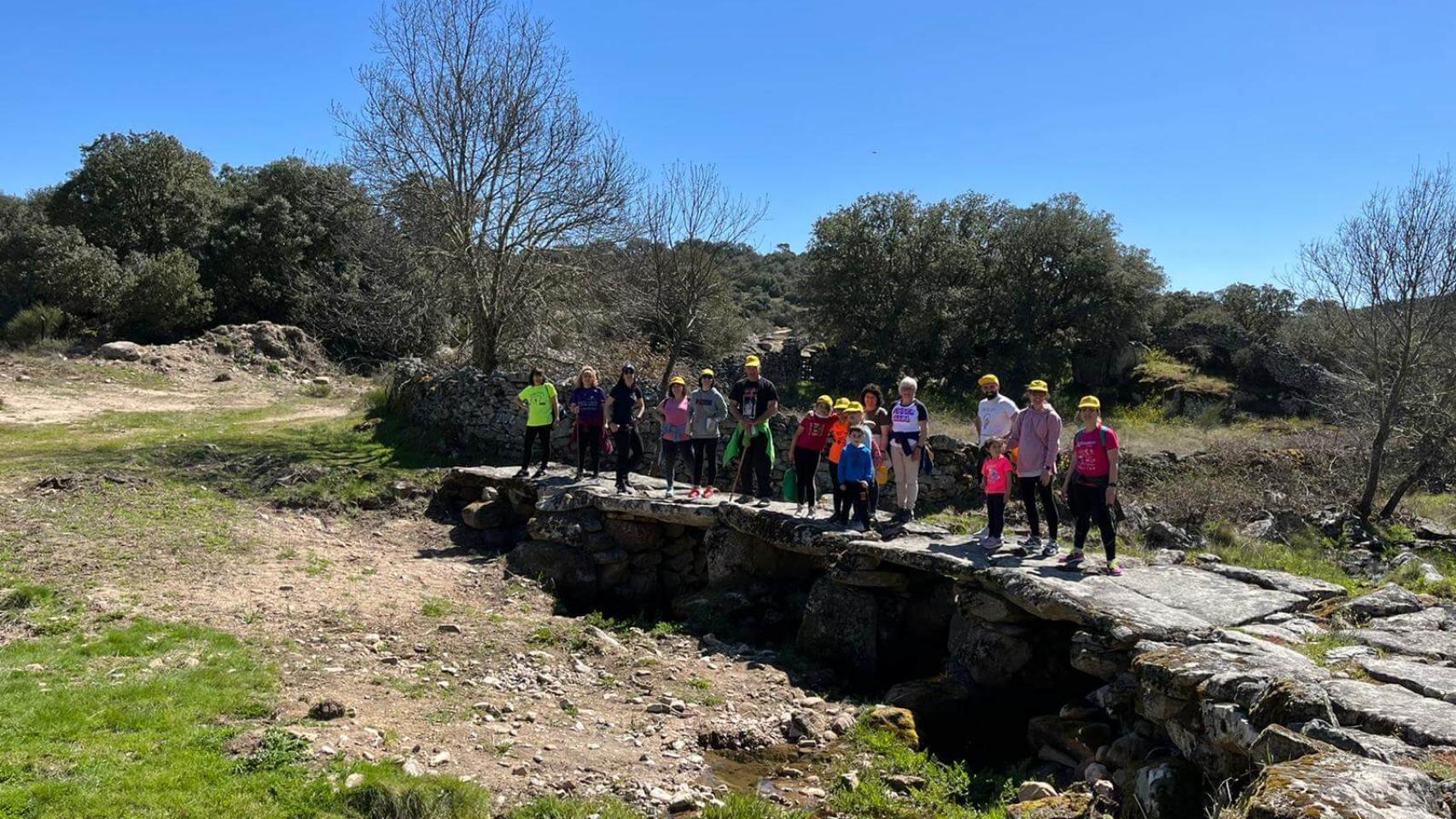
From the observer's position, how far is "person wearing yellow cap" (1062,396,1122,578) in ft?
23.8

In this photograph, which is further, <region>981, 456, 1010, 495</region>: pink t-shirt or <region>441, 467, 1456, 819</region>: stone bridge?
<region>981, 456, 1010, 495</region>: pink t-shirt

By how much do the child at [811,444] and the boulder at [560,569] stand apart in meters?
2.63

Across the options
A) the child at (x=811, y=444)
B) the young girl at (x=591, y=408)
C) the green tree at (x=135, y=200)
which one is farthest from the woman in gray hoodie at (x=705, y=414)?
the green tree at (x=135, y=200)

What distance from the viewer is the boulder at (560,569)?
10.1 meters

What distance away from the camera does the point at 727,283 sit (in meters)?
26.3

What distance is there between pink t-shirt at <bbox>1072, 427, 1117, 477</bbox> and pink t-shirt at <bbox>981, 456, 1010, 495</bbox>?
77 cm

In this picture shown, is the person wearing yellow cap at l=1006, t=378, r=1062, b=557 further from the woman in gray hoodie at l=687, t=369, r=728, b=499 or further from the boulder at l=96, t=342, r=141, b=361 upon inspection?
the boulder at l=96, t=342, r=141, b=361

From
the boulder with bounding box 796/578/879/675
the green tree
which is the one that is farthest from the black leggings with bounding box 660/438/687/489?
the green tree

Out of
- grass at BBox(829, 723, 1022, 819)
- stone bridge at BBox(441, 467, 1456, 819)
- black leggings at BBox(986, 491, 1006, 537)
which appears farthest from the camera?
black leggings at BBox(986, 491, 1006, 537)

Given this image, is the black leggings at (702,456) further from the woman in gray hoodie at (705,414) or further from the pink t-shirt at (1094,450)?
the pink t-shirt at (1094,450)

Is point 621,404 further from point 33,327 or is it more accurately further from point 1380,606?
point 33,327

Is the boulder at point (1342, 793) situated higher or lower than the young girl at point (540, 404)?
lower

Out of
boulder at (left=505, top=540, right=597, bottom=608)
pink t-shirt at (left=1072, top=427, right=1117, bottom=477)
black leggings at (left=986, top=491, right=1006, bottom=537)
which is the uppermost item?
pink t-shirt at (left=1072, top=427, right=1117, bottom=477)

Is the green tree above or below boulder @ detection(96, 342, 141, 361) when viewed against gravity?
above
